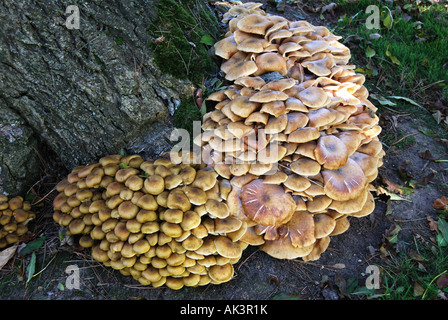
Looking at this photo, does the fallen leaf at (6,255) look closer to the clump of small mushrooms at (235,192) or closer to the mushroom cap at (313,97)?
the clump of small mushrooms at (235,192)

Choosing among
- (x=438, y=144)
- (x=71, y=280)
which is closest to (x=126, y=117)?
(x=71, y=280)

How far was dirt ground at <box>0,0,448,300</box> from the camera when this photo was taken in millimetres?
3168

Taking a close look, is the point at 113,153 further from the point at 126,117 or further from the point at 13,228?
the point at 13,228

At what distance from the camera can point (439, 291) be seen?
3.05 metres

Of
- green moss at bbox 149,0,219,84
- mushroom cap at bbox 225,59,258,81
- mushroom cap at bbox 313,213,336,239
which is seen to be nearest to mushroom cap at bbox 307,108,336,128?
mushroom cap at bbox 225,59,258,81

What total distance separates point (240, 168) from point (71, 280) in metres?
2.02

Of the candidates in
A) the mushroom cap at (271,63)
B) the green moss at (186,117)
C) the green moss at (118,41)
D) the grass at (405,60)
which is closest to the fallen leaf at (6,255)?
the green moss at (186,117)

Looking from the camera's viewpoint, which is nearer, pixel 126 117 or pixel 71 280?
pixel 71 280

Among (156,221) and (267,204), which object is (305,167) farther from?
(156,221)

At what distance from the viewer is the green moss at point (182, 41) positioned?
150 inches

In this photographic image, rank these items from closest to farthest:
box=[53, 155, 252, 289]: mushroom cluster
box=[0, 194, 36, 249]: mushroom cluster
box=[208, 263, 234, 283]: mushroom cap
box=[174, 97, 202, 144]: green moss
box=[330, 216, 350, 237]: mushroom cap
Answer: box=[53, 155, 252, 289]: mushroom cluster → box=[208, 263, 234, 283]: mushroom cap → box=[0, 194, 36, 249]: mushroom cluster → box=[330, 216, 350, 237]: mushroom cap → box=[174, 97, 202, 144]: green moss

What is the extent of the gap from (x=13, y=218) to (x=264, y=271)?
8.98ft

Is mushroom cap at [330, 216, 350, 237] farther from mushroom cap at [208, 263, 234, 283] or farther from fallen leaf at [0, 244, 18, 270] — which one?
fallen leaf at [0, 244, 18, 270]

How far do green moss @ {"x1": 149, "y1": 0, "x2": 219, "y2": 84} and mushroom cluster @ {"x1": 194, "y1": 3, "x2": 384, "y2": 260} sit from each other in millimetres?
644
